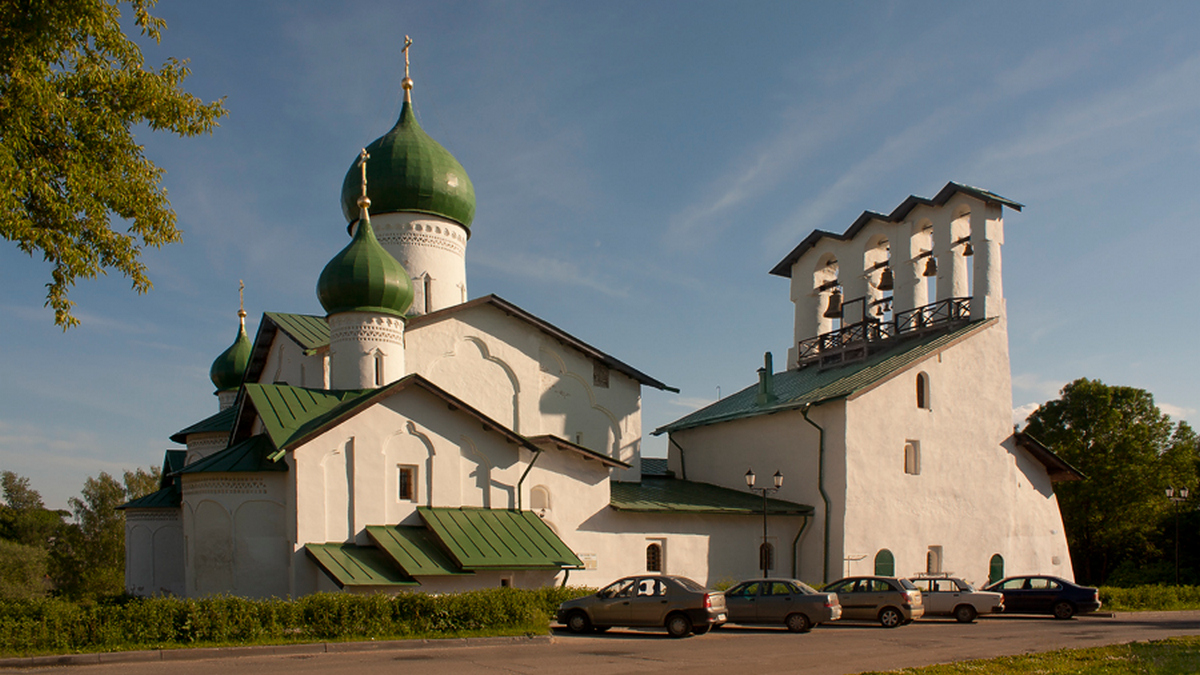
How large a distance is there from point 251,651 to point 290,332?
39.1ft

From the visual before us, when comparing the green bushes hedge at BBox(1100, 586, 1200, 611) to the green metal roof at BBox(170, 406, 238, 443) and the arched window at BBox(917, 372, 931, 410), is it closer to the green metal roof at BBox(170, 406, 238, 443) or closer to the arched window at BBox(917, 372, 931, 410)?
the arched window at BBox(917, 372, 931, 410)

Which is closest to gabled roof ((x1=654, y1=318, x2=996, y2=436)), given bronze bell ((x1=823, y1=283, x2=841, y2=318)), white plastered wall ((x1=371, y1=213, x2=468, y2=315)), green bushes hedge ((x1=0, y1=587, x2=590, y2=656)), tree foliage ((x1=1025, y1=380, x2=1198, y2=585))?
bronze bell ((x1=823, y1=283, x2=841, y2=318))

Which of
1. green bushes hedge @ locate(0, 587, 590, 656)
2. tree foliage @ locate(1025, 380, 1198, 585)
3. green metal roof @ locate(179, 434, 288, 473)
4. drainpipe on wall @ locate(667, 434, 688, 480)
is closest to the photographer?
green bushes hedge @ locate(0, 587, 590, 656)

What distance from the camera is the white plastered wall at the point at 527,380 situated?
23.6 meters

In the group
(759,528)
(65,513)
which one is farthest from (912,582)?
(65,513)

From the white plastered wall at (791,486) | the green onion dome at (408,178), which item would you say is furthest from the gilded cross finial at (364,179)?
the white plastered wall at (791,486)

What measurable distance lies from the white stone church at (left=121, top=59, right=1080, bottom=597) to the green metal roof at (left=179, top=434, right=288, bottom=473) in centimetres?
6

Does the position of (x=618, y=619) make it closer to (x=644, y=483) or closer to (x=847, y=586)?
(x=847, y=586)

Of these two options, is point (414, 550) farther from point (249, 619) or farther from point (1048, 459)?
point (1048, 459)

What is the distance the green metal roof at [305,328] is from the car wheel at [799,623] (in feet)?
39.9

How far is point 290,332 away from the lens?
23469 millimetres

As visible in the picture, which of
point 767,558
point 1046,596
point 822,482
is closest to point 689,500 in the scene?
Result: point 767,558

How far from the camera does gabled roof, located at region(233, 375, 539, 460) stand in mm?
18344

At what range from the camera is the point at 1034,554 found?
25.9m
